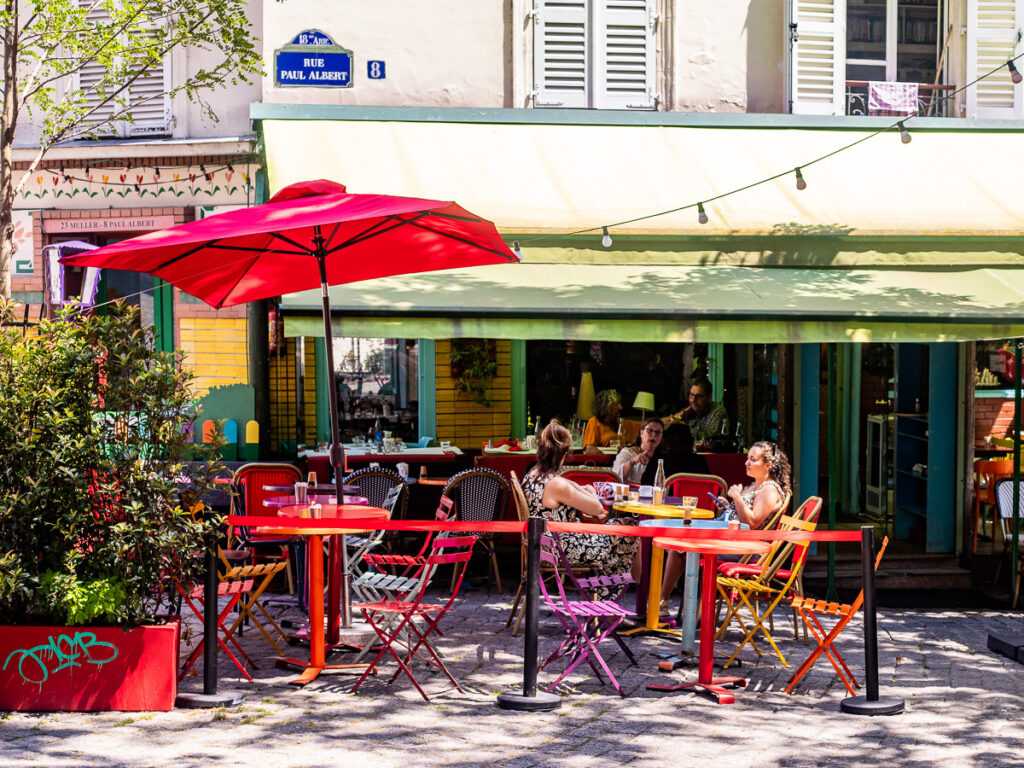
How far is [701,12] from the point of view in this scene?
440 inches

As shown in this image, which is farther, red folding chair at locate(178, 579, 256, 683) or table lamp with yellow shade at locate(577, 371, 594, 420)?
table lamp with yellow shade at locate(577, 371, 594, 420)

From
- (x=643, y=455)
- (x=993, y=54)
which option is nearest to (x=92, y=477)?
(x=643, y=455)

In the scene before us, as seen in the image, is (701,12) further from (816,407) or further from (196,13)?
(196,13)

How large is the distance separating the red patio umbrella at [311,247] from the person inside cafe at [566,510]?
1.22 meters

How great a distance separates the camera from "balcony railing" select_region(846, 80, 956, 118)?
11320mm

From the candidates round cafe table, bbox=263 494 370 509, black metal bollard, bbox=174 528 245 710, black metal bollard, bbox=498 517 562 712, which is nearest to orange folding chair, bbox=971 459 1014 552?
round cafe table, bbox=263 494 370 509

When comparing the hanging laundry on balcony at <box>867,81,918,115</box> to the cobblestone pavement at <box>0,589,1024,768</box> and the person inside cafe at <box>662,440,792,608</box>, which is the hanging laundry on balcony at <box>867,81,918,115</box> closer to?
the person inside cafe at <box>662,440,792,608</box>

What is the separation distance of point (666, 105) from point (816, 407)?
3.12 m

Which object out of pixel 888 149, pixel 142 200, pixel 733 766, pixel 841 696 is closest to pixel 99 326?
pixel 733 766

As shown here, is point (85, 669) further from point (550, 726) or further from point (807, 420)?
point (807, 420)

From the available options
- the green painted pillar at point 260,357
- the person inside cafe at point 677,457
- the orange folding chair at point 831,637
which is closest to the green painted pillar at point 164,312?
the green painted pillar at point 260,357

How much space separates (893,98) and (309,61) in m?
5.39

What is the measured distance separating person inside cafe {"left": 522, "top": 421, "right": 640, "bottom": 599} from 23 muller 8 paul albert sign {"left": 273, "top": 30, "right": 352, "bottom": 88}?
480 cm

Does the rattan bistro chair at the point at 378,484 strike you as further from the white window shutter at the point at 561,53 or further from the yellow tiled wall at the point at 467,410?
the white window shutter at the point at 561,53
